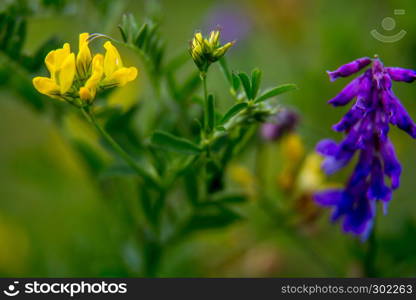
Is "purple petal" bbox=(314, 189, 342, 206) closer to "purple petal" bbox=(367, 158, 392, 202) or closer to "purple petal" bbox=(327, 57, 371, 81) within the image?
"purple petal" bbox=(367, 158, 392, 202)

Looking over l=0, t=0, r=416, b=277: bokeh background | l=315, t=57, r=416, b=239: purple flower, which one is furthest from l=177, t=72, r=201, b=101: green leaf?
l=315, t=57, r=416, b=239: purple flower

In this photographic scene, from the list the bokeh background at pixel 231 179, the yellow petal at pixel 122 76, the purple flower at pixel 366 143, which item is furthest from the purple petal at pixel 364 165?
the yellow petal at pixel 122 76

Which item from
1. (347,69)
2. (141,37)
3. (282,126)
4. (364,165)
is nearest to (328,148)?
(364,165)

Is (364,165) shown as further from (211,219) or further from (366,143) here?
(211,219)

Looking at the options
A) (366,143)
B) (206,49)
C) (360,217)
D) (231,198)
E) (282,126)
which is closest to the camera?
(206,49)

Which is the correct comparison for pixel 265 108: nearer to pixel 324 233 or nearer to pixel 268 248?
pixel 324 233
